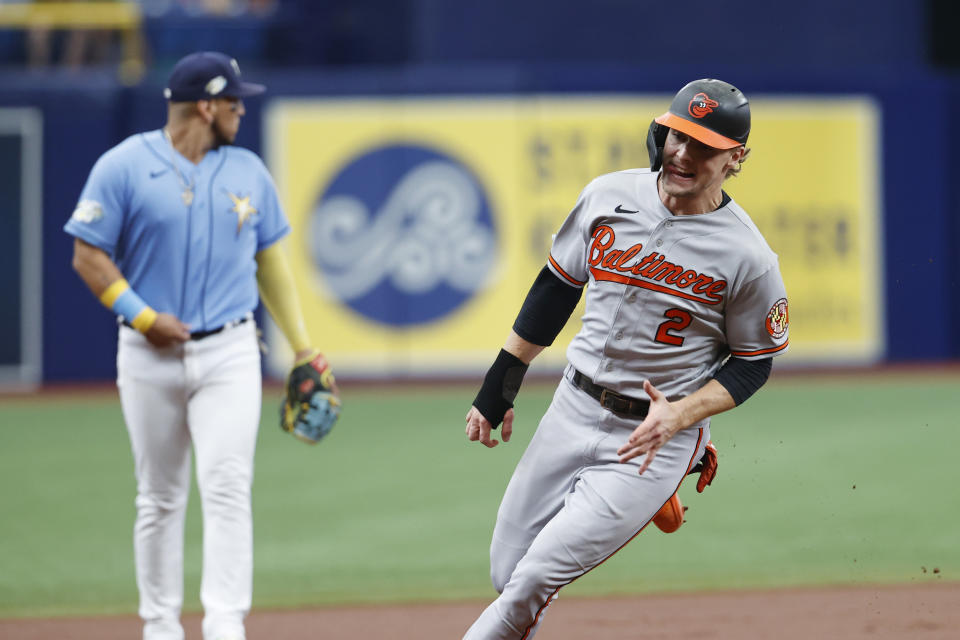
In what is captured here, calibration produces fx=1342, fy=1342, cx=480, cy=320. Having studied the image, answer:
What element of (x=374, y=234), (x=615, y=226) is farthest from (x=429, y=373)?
(x=615, y=226)

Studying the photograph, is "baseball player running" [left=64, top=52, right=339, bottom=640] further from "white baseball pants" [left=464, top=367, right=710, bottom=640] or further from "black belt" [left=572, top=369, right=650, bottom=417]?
"black belt" [left=572, top=369, right=650, bottom=417]

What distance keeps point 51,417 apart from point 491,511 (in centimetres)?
543

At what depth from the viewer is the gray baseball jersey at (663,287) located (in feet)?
12.6

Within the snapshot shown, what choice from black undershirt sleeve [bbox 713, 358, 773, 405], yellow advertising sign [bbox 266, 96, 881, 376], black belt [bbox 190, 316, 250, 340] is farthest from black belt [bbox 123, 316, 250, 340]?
yellow advertising sign [bbox 266, 96, 881, 376]

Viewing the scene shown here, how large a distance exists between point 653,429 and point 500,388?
0.57 m

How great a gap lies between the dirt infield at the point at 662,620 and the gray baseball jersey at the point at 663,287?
5.74 feet

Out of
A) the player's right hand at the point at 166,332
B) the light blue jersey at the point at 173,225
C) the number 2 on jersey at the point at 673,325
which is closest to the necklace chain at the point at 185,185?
the light blue jersey at the point at 173,225

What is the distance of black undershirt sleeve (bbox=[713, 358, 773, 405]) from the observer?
3.89 m

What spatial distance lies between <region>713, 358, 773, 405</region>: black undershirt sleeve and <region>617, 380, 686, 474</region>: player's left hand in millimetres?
212

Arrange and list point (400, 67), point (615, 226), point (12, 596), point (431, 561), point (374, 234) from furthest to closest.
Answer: point (400, 67), point (374, 234), point (431, 561), point (12, 596), point (615, 226)

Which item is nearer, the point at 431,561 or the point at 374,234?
the point at 431,561

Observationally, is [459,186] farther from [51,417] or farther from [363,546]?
[363,546]

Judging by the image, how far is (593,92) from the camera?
13.8m

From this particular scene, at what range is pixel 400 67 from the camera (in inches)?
657
